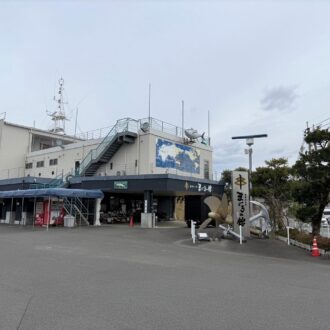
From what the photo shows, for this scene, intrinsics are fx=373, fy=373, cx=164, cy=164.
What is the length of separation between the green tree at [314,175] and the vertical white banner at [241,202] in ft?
12.8

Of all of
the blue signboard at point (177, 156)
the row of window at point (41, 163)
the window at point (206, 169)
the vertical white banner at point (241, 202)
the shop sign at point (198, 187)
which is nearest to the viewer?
the vertical white banner at point (241, 202)

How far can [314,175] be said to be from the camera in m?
17.0

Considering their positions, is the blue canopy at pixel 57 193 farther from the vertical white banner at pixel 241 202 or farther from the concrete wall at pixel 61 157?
the vertical white banner at pixel 241 202

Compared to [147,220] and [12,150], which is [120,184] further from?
[12,150]

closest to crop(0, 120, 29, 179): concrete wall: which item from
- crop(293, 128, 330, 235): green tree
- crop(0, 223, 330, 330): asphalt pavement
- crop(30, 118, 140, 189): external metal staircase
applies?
crop(30, 118, 140, 189): external metal staircase

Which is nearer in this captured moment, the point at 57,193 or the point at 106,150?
the point at 57,193

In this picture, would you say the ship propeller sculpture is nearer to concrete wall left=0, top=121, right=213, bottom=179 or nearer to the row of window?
concrete wall left=0, top=121, right=213, bottom=179

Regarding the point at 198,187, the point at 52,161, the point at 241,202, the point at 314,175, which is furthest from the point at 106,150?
A: the point at 314,175

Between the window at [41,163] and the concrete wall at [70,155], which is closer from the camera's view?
the concrete wall at [70,155]

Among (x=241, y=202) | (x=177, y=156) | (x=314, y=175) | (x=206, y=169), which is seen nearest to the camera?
(x=314, y=175)

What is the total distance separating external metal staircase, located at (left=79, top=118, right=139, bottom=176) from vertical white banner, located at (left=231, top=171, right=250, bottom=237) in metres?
14.9

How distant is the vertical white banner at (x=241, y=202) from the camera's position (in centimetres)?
2152

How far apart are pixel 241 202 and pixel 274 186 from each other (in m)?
5.74

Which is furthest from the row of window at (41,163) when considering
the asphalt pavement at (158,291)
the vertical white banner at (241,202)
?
the asphalt pavement at (158,291)
